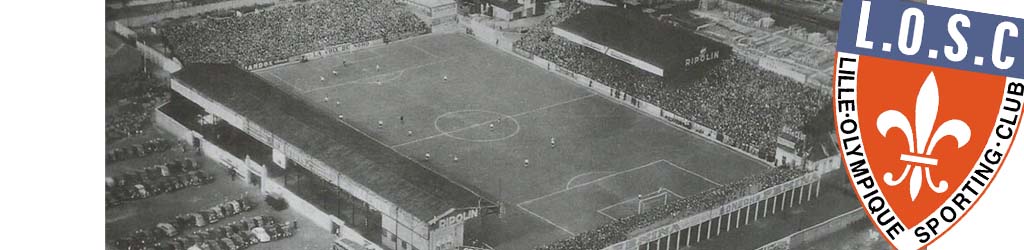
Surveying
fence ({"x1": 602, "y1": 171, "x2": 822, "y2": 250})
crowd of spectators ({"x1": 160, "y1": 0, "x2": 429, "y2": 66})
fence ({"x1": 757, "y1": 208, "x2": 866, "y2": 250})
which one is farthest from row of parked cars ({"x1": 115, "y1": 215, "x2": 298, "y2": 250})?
fence ({"x1": 757, "y1": 208, "x2": 866, "y2": 250})

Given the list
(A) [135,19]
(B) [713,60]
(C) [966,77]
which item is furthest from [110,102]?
(C) [966,77]

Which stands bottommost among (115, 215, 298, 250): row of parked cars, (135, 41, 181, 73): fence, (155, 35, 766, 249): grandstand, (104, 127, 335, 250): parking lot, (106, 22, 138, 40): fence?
(115, 215, 298, 250): row of parked cars

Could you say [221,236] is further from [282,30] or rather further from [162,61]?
[282,30]

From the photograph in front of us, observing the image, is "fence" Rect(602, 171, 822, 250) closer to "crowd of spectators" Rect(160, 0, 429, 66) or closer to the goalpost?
the goalpost

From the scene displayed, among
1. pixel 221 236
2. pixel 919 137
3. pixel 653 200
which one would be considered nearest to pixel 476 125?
pixel 653 200

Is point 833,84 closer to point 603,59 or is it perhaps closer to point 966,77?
point 966,77

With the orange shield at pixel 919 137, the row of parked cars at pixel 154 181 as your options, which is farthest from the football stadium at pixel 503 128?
the orange shield at pixel 919 137

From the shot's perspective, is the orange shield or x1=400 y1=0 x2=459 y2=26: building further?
A: x1=400 y1=0 x2=459 y2=26: building

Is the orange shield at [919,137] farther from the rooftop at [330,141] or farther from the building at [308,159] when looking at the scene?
the rooftop at [330,141]
